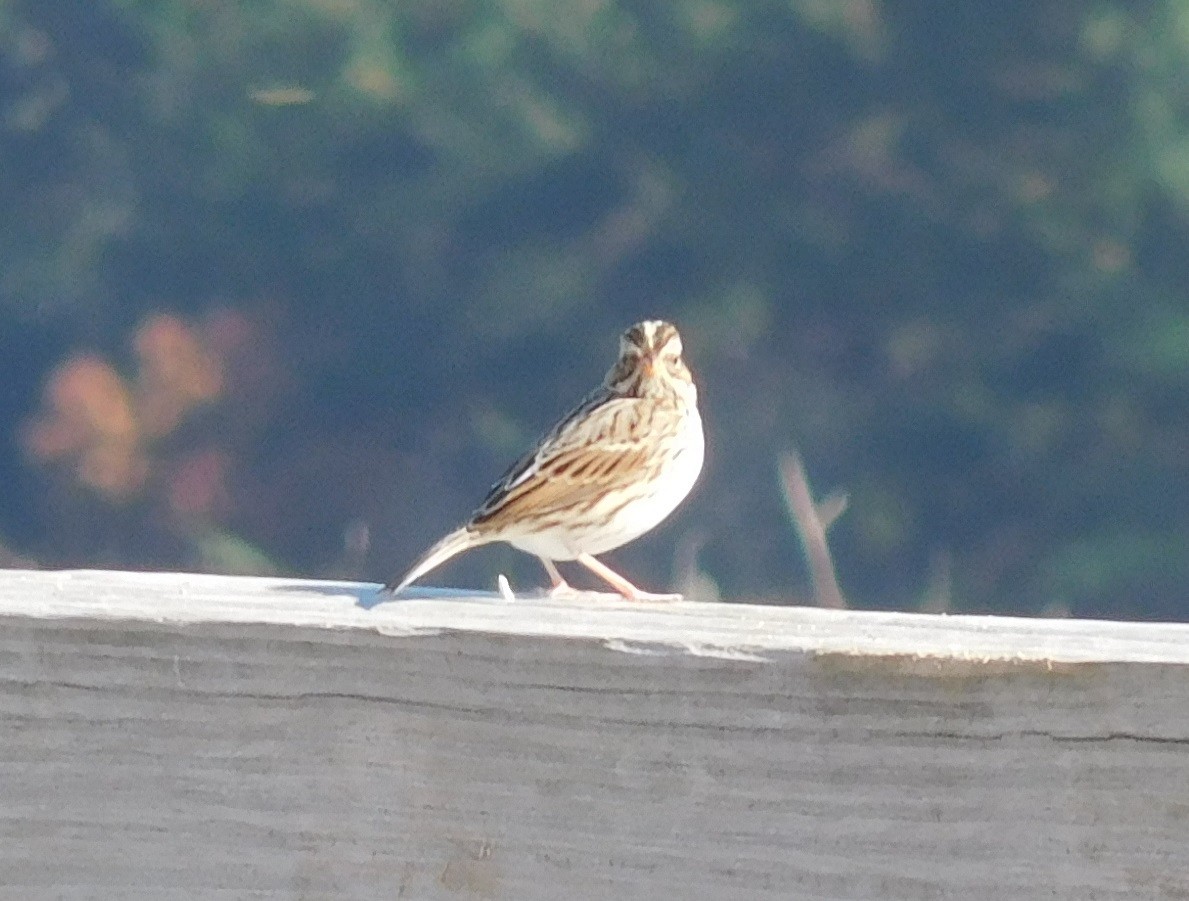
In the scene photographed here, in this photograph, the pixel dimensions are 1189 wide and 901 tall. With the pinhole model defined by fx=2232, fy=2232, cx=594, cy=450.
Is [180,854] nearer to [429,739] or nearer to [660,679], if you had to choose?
[429,739]

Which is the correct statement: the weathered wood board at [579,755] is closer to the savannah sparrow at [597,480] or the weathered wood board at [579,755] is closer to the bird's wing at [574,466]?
the savannah sparrow at [597,480]

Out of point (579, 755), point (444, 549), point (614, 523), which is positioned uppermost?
point (614, 523)

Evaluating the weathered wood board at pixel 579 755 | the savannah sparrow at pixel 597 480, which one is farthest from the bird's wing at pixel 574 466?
the weathered wood board at pixel 579 755

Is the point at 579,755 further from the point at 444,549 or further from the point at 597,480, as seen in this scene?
the point at 597,480

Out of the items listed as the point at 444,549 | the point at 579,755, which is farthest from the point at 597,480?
the point at 579,755

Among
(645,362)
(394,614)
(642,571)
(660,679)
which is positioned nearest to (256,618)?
(394,614)

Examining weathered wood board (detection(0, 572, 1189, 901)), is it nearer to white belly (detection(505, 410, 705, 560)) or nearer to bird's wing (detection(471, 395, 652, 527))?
bird's wing (detection(471, 395, 652, 527))
